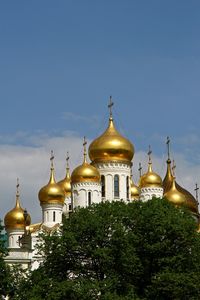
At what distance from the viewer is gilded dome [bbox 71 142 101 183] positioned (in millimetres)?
59875

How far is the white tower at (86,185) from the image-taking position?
59.9 metres

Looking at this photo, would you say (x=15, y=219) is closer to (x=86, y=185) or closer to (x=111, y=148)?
(x=86, y=185)

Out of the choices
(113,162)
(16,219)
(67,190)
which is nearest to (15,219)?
(16,219)

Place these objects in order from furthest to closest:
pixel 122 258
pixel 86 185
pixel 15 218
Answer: pixel 15 218, pixel 86 185, pixel 122 258

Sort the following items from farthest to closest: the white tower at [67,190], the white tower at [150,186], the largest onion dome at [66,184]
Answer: the largest onion dome at [66,184], the white tower at [67,190], the white tower at [150,186]

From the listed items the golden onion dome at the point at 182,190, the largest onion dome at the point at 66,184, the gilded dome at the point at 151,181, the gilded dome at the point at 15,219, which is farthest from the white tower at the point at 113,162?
the golden onion dome at the point at 182,190

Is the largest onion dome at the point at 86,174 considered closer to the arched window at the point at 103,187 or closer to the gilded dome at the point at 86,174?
the gilded dome at the point at 86,174

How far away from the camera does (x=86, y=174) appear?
59.8m

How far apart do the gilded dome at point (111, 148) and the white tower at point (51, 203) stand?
362 cm

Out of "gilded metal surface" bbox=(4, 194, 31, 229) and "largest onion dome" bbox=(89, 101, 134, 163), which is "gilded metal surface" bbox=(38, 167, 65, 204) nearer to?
"largest onion dome" bbox=(89, 101, 134, 163)

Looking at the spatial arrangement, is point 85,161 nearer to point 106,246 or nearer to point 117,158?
point 117,158

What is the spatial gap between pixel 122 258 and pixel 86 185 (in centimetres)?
2102

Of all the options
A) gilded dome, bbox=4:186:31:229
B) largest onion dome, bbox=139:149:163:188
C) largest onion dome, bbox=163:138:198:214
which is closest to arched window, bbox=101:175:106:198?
largest onion dome, bbox=139:149:163:188

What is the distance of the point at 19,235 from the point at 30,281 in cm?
2821
